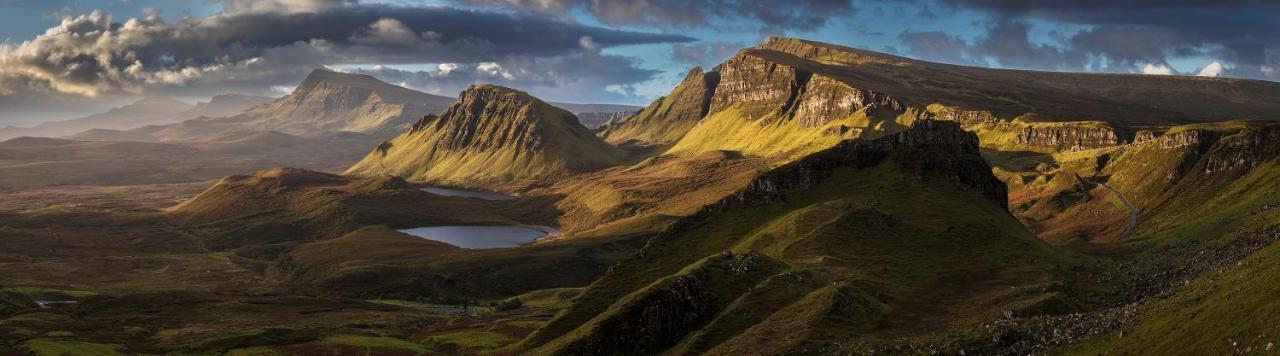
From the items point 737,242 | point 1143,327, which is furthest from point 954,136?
point 1143,327

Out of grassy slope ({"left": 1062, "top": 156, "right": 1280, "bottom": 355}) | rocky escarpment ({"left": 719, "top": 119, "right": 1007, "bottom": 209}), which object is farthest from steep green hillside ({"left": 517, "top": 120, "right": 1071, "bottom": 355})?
grassy slope ({"left": 1062, "top": 156, "right": 1280, "bottom": 355})

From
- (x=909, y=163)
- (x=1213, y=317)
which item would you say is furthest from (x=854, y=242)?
(x=1213, y=317)

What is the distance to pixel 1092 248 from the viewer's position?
608 ft

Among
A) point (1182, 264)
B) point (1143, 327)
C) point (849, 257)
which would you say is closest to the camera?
point (1143, 327)

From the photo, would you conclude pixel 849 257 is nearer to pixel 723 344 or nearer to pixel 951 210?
pixel 951 210

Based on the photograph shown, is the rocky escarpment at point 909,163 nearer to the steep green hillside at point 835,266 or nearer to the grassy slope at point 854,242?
the steep green hillside at point 835,266

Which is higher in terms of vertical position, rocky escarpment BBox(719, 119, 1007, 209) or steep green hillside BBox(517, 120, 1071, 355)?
rocky escarpment BBox(719, 119, 1007, 209)

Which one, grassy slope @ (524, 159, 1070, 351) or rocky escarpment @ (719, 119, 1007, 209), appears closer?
grassy slope @ (524, 159, 1070, 351)

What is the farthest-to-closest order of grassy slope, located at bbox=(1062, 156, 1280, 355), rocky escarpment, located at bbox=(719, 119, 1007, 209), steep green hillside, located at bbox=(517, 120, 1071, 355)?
rocky escarpment, located at bbox=(719, 119, 1007, 209)
steep green hillside, located at bbox=(517, 120, 1071, 355)
grassy slope, located at bbox=(1062, 156, 1280, 355)

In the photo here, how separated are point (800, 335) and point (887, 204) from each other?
71.7 m

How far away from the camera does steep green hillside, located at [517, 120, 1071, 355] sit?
107m

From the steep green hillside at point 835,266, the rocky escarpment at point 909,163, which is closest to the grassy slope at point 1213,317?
the steep green hillside at point 835,266

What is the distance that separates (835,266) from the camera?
13600cm

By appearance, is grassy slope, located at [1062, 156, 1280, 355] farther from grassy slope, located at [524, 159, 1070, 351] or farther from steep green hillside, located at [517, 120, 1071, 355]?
grassy slope, located at [524, 159, 1070, 351]
